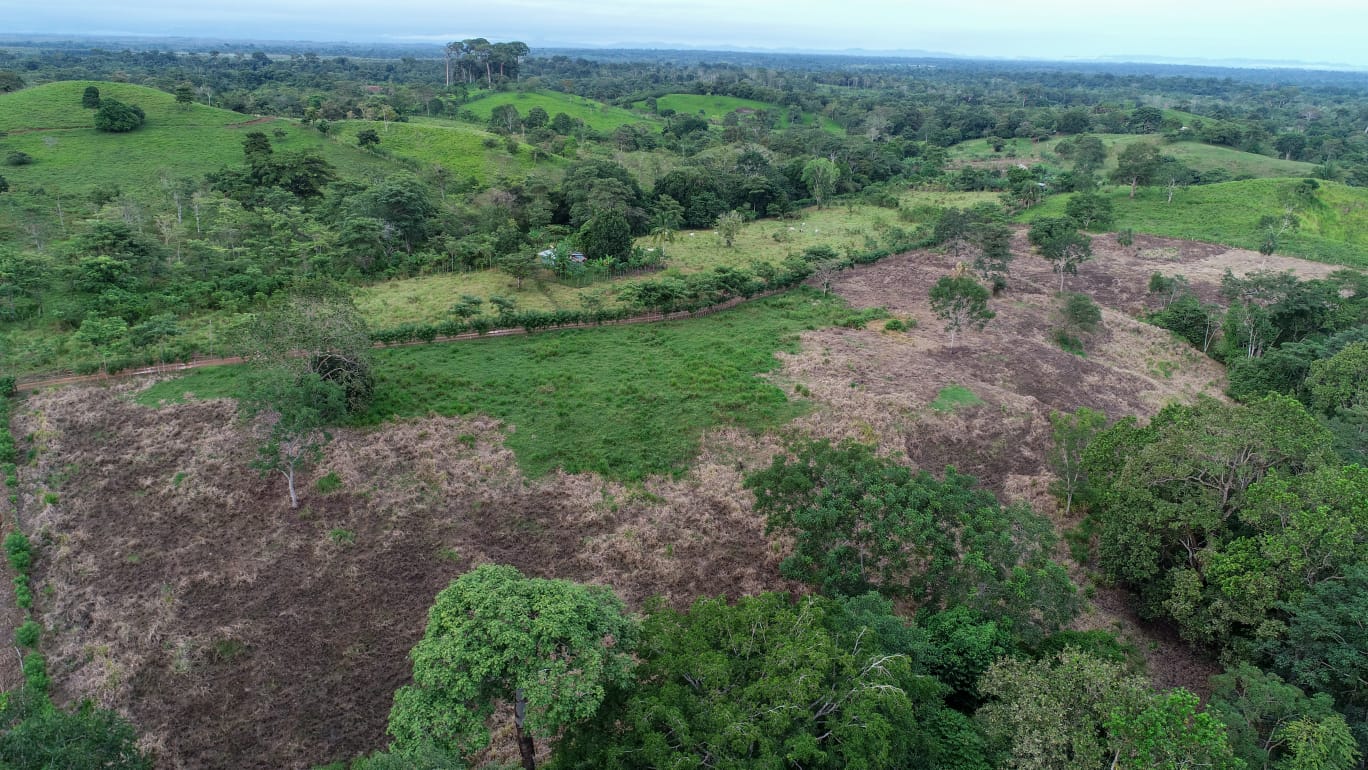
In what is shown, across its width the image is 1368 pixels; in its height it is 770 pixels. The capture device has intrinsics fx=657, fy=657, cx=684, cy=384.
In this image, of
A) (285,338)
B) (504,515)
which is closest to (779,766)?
(504,515)

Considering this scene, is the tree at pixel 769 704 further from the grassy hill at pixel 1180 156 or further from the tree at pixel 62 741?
the grassy hill at pixel 1180 156

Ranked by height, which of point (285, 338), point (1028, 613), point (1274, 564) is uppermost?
point (285, 338)

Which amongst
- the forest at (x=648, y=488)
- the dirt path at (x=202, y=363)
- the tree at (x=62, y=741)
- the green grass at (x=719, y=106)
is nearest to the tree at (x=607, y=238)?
the forest at (x=648, y=488)

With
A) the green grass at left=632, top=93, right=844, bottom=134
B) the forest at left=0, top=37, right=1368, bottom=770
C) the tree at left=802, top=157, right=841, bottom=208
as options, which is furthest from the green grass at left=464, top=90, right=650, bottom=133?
the forest at left=0, top=37, right=1368, bottom=770

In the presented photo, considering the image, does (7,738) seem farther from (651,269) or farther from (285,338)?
(651,269)

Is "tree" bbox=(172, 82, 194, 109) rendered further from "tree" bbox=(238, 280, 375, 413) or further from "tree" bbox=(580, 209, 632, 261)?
"tree" bbox=(238, 280, 375, 413)

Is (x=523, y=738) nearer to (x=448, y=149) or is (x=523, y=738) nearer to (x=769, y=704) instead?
(x=769, y=704)

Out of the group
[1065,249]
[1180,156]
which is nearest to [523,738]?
[1065,249]
